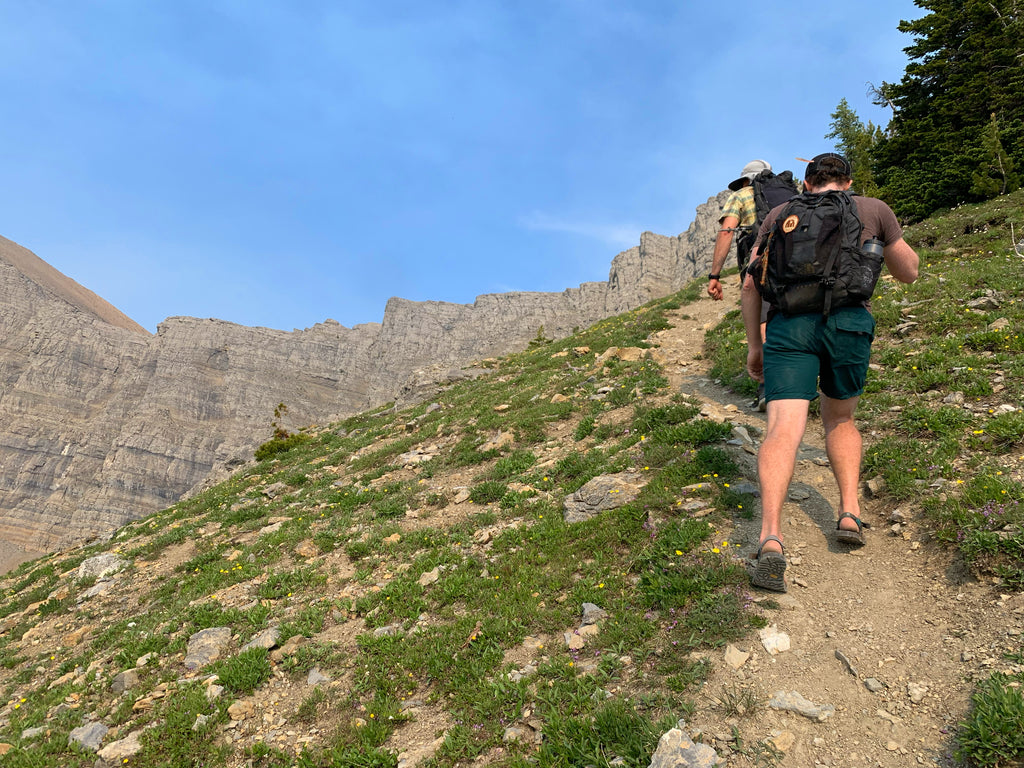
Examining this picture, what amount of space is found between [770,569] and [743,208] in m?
6.12

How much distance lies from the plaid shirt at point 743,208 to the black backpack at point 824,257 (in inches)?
146

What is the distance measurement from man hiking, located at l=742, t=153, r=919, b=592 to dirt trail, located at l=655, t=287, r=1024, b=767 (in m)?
0.35

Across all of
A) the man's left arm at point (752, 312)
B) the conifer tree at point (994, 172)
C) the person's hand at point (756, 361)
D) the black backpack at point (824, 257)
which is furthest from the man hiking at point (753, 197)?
the conifer tree at point (994, 172)


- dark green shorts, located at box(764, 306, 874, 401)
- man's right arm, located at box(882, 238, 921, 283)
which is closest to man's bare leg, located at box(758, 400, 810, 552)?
dark green shorts, located at box(764, 306, 874, 401)

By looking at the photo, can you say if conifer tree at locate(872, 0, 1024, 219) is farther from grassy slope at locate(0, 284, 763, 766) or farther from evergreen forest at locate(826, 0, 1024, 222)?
grassy slope at locate(0, 284, 763, 766)

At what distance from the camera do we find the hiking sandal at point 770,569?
14.3ft

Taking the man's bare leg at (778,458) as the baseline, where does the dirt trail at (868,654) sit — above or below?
below

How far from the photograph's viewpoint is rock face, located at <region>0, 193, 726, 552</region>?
137 m

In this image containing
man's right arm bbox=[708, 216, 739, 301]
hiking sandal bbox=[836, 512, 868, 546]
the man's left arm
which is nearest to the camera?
hiking sandal bbox=[836, 512, 868, 546]

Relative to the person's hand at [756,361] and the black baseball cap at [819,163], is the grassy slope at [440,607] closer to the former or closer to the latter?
the person's hand at [756,361]

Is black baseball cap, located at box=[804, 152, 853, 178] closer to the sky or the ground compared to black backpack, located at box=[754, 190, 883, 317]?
closer to the sky

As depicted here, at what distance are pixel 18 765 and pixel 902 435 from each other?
10.1 metres

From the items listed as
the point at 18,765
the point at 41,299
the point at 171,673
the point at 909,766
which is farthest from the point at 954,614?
the point at 41,299

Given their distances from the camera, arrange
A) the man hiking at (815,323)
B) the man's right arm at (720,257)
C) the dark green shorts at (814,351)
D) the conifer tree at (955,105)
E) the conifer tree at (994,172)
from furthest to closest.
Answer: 1. the conifer tree at (955,105)
2. the conifer tree at (994,172)
3. the man's right arm at (720,257)
4. the dark green shorts at (814,351)
5. the man hiking at (815,323)
